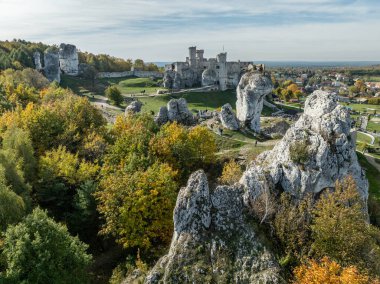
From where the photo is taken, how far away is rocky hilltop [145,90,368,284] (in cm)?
2181

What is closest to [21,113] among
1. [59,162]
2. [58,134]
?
[58,134]

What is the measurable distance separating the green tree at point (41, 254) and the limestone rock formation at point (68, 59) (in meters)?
95.6

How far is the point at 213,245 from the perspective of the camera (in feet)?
74.6

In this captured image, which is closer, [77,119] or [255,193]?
[255,193]

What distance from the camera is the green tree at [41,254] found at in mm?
21297

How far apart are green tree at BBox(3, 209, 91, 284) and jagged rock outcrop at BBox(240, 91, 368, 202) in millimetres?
13482

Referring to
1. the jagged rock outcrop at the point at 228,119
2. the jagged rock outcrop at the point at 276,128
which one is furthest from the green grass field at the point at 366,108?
the jagged rock outcrop at the point at 228,119

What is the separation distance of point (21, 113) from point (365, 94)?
164 m

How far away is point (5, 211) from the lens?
2517 cm

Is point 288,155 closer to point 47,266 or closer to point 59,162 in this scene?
point 47,266

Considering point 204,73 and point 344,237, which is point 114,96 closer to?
point 204,73

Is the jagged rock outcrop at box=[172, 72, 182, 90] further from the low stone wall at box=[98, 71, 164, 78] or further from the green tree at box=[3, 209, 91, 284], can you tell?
the green tree at box=[3, 209, 91, 284]

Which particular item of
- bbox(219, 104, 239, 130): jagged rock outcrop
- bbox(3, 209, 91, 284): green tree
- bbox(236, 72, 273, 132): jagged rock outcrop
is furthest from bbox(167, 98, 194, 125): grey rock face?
bbox(3, 209, 91, 284): green tree

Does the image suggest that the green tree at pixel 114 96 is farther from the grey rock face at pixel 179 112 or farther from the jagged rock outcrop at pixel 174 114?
the grey rock face at pixel 179 112
